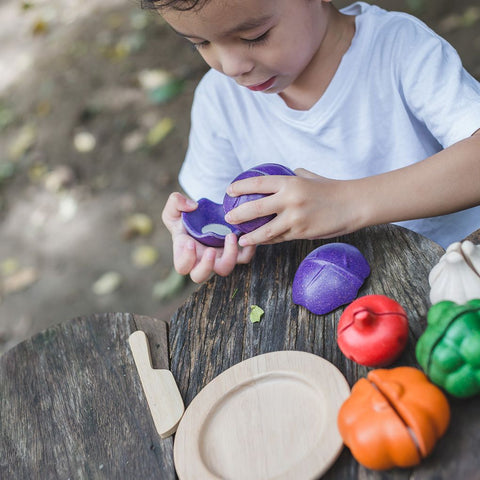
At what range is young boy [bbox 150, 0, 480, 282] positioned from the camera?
3.72 feet

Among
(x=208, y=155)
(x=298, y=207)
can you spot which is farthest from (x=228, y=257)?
(x=208, y=155)

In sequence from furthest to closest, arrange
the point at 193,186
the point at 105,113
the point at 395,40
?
the point at 105,113, the point at 193,186, the point at 395,40

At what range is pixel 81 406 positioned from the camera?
1.12m

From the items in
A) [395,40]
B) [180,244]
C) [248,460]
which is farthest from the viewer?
[395,40]

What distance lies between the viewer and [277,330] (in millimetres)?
1089

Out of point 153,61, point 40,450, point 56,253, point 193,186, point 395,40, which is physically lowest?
point 56,253

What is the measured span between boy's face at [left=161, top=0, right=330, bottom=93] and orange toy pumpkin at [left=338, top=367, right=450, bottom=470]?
2.33ft

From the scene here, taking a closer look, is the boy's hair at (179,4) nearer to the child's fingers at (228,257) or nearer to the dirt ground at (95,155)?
the child's fingers at (228,257)

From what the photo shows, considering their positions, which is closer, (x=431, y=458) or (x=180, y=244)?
(x=431, y=458)

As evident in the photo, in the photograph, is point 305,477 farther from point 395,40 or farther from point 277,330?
point 395,40

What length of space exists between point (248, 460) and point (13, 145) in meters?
3.20

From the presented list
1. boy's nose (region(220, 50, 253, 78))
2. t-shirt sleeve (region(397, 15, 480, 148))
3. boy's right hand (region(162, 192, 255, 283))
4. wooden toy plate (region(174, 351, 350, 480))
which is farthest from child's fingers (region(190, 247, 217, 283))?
t-shirt sleeve (region(397, 15, 480, 148))

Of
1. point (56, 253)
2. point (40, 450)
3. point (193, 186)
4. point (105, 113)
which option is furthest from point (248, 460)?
point (105, 113)

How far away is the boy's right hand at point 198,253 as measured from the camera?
3.97 feet
